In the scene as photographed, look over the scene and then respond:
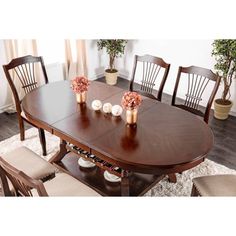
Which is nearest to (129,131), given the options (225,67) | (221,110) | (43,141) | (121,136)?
(121,136)

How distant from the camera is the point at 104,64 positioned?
220 inches

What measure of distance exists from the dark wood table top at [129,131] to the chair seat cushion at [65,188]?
297mm

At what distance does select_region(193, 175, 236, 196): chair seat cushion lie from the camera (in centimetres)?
214

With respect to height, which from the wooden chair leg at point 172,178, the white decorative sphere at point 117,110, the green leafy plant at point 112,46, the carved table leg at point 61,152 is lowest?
the wooden chair leg at point 172,178

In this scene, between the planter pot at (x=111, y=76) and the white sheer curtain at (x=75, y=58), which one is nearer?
the white sheer curtain at (x=75, y=58)

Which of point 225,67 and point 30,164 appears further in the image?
point 225,67

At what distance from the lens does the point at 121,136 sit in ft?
7.48

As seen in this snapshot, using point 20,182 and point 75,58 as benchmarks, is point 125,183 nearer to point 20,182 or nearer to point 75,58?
point 20,182

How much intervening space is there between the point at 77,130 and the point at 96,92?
757 millimetres

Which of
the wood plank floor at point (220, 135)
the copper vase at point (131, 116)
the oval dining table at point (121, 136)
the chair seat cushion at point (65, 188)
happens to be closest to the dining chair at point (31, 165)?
the chair seat cushion at point (65, 188)

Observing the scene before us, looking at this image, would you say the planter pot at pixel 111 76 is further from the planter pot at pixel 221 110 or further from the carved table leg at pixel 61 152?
the carved table leg at pixel 61 152

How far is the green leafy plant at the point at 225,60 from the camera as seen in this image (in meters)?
3.56

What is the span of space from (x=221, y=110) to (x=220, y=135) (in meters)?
0.44
